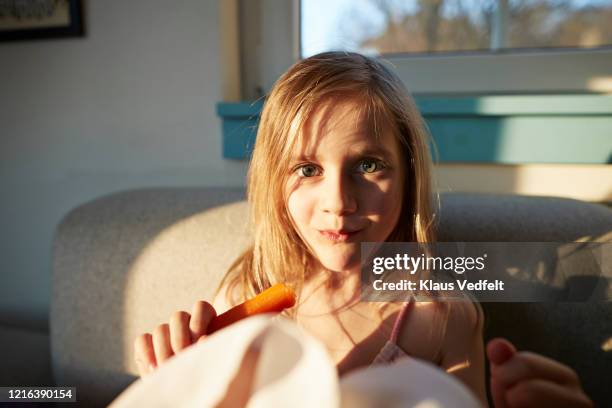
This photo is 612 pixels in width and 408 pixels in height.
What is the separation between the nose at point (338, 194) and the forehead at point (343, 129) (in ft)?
0.08

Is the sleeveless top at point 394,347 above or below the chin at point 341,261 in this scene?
below

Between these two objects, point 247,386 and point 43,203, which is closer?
point 247,386

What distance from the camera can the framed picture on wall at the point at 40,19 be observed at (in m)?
0.74

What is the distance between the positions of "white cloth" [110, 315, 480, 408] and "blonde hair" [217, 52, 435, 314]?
19 cm

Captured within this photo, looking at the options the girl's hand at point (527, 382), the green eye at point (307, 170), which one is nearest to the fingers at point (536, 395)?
the girl's hand at point (527, 382)

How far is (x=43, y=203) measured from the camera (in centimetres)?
84

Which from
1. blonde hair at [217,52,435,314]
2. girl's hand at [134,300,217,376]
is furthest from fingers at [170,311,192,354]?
blonde hair at [217,52,435,314]

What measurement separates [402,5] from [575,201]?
1.23 ft

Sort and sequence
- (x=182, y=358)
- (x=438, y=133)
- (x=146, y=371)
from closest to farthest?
(x=182, y=358) < (x=146, y=371) < (x=438, y=133)

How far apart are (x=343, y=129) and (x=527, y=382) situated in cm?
21

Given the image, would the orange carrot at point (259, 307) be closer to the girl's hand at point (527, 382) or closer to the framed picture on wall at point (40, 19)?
the girl's hand at point (527, 382)

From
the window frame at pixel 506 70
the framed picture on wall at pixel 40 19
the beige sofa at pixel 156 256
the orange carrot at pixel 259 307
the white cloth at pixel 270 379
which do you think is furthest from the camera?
the framed picture on wall at pixel 40 19

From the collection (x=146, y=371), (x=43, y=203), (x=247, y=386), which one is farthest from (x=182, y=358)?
(x=43, y=203)

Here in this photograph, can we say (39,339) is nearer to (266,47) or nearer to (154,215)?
(154,215)
